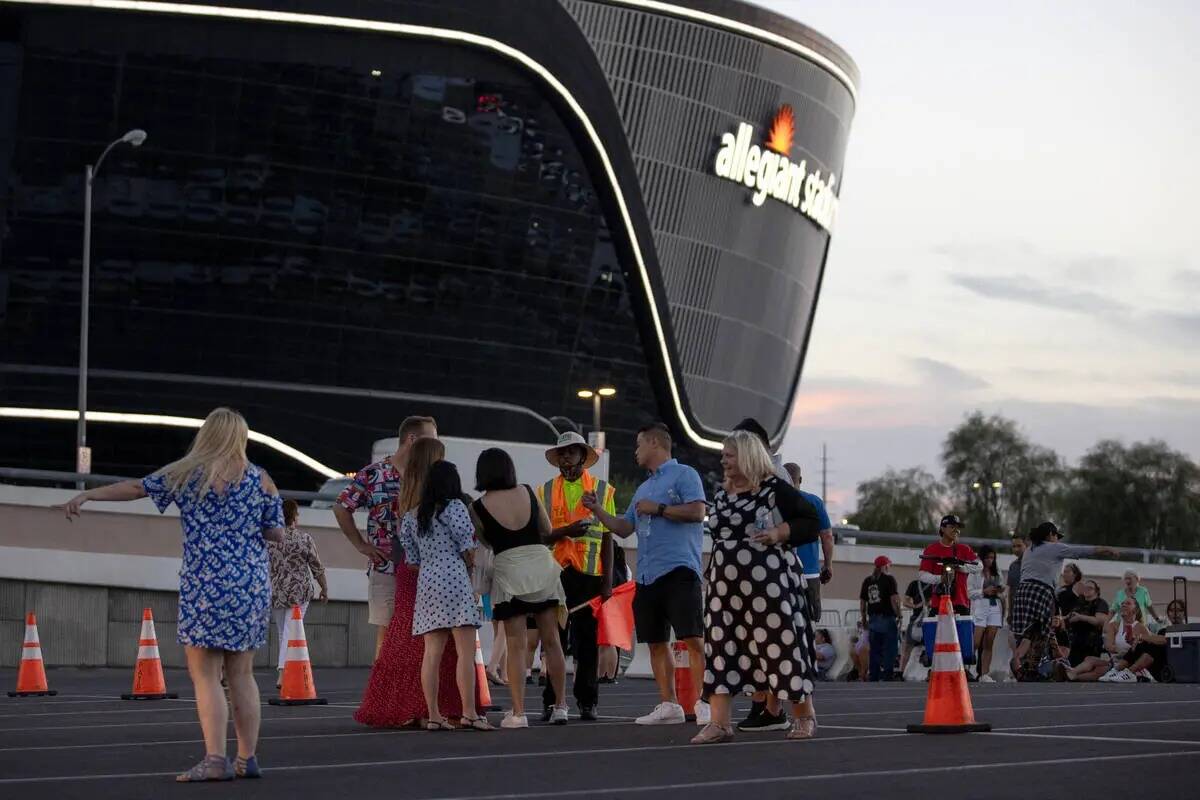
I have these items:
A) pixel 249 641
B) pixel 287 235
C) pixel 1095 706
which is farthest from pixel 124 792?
pixel 287 235

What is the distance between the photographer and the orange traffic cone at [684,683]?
547 inches

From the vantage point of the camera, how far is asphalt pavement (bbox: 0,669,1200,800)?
365 inches


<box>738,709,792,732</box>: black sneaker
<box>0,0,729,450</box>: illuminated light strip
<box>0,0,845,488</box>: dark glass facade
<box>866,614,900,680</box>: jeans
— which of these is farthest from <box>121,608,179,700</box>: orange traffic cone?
<box>0,0,729,450</box>: illuminated light strip

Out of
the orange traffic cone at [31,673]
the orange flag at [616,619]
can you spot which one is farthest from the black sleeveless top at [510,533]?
the orange traffic cone at [31,673]

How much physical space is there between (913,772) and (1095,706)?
6.19 meters

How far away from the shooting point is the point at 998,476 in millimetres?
89750

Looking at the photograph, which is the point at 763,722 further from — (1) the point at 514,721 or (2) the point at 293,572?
(2) the point at 293,572

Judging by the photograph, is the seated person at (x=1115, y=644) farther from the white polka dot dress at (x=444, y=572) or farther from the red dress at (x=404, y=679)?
the white polka dot dress at (x=444, y=572)

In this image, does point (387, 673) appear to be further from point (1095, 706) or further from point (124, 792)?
point (1095, 706)

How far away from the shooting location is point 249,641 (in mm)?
10086

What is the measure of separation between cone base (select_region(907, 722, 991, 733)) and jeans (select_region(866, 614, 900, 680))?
11.8 m

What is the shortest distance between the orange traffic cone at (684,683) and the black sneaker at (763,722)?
993 mm

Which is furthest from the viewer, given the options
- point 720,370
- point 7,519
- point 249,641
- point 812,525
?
point 720,370

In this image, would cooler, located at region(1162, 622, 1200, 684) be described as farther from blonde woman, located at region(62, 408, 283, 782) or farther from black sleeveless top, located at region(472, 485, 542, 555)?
blonde woman, located at region(62, 408, 283, 782)
